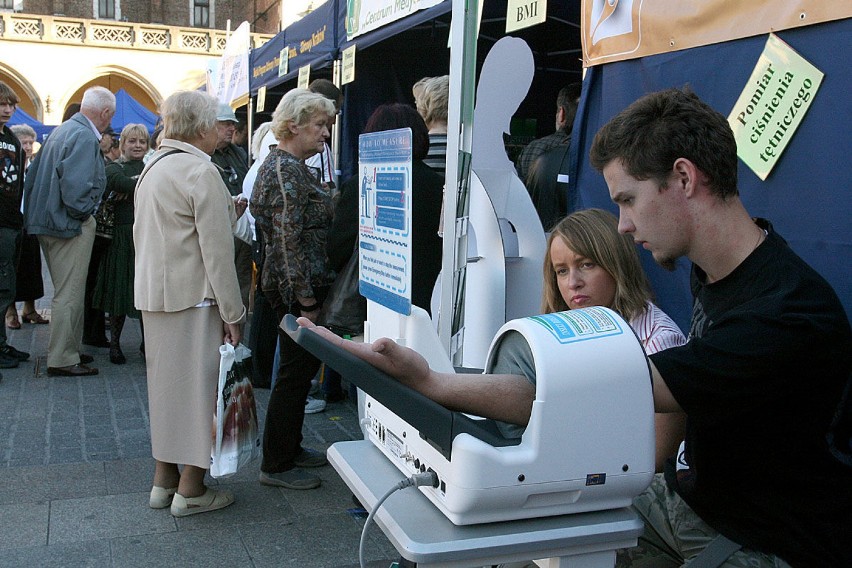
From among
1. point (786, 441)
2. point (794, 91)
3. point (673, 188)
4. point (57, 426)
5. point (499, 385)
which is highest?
point (794, 91)

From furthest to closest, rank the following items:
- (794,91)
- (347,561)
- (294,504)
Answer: (294,504) < (347,561) < (794,91)

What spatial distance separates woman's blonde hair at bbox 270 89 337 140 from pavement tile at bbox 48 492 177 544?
171 centimetres

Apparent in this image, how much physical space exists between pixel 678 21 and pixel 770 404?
1.48 metres

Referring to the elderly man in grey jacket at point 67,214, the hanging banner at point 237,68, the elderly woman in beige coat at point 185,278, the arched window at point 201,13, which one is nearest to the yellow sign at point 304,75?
the elderly man in grey jacket at point 67,214

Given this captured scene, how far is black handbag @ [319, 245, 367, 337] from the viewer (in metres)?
3.66

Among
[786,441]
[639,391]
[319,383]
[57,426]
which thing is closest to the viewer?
[639,391]

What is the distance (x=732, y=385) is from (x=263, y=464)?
2.94 meters

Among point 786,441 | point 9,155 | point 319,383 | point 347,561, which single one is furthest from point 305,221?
point 9,155

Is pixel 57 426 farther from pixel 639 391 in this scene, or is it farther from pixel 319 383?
pixel 639 391

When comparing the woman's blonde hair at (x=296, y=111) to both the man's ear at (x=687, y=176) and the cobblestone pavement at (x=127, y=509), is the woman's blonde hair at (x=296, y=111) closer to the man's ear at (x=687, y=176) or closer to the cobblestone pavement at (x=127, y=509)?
the cobblestone pavement at (x=127, y=509)

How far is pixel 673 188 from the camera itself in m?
1.53

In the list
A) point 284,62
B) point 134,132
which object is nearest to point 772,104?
point 134,132

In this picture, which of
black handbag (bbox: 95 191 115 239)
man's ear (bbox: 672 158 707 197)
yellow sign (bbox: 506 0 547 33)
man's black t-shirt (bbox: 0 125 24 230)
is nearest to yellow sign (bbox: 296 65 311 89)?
black handbag (bbox: 95 191 115 239)

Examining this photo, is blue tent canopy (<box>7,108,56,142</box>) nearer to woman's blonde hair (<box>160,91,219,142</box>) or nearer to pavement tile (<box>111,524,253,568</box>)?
woman's blonde hair (<box>160,91,219,142</box>)
